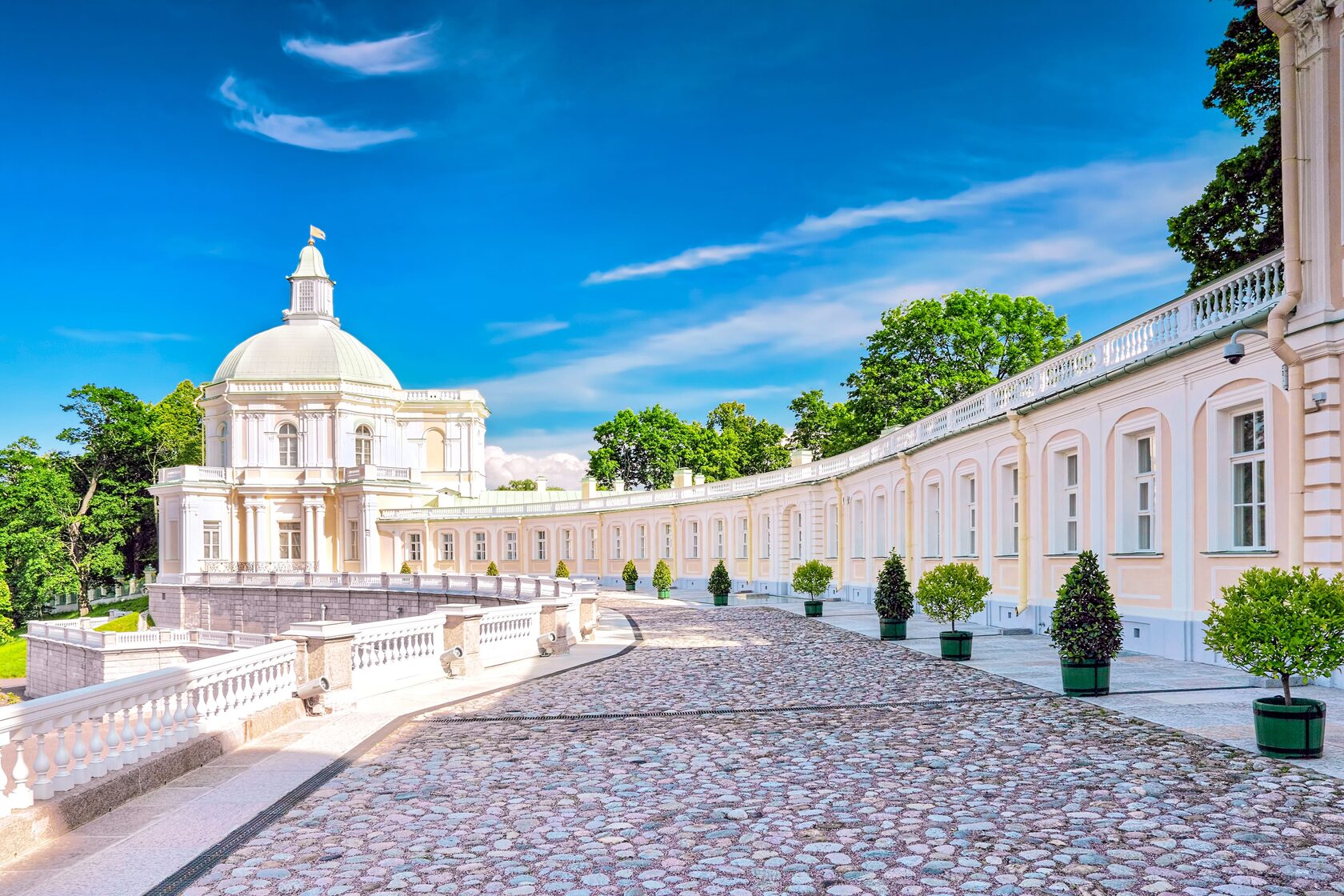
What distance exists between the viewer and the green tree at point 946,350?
41.7 meters

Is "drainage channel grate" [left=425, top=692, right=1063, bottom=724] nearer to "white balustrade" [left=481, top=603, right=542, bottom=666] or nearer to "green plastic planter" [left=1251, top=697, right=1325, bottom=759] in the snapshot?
"green plastic planter" [left=1251, top=697, right=1325, bottom=759]

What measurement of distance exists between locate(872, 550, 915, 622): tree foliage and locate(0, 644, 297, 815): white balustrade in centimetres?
1132

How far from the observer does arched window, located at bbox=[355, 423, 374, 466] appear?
61.6 metres

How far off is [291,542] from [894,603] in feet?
154

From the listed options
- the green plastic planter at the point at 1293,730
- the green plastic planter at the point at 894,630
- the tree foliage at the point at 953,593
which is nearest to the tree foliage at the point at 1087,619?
the green plastic planter at the point at 1293,730

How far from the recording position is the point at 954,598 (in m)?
15.6

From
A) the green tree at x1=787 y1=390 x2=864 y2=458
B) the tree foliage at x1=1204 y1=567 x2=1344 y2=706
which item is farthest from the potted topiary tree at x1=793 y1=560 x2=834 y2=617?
the green tree at x1=787 y1=390 x2=864 y2=458

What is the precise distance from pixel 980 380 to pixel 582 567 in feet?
69.1

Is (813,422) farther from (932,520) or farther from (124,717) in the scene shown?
(124,717)

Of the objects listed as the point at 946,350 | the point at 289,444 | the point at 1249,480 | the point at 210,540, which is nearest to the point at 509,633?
the point at 1249,480

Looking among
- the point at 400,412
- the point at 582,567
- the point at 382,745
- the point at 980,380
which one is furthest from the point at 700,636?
the point at 400,412

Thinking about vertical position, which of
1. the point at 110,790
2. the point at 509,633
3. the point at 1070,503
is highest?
the point at 1070,503

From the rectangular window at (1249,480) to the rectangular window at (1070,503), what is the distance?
4.80 metres

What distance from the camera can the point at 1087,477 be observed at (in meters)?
17.7
